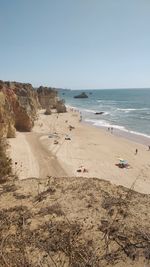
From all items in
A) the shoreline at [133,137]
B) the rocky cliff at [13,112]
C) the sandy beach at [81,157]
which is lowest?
the shoreline at [133,137]

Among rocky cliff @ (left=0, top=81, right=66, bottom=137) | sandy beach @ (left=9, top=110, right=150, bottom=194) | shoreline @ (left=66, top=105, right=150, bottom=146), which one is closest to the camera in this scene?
sandy beach @ (left=9, top=110, right=150, bottom=194)

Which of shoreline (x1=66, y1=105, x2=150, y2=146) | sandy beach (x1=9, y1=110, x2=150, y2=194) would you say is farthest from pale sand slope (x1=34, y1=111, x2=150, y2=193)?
shoreline (x1=66, y1=105, x2=150, y2=146)

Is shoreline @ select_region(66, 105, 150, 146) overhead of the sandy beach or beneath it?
beneath

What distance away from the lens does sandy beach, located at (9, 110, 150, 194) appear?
71.4ft

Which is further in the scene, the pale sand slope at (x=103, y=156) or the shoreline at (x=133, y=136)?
the shoreline at (x=133, y=136)

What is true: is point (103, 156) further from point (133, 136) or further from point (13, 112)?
point (13, 112)

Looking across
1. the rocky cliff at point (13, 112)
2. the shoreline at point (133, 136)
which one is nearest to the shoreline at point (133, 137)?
the shoreline at point (133, 136)

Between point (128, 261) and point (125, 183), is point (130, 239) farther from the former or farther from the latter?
point (125, 183)

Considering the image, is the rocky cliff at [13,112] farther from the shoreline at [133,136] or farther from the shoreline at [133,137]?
the shoreline at [133,136]

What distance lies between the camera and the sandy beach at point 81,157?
21766 mm

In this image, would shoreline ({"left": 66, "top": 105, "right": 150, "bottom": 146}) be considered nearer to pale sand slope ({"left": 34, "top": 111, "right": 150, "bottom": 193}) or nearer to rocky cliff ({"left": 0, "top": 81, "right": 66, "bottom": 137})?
pale sand slope ({"left": 34, "top": 111, "right": 150, "bottom": 193})

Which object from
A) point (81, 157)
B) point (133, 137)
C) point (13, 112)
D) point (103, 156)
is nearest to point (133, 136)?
point (133, 137)

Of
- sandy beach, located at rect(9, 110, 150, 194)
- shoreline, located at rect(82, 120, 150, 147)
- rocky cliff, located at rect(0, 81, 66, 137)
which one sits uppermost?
rocky cliff, located at rect(0, 81, 66, 137)

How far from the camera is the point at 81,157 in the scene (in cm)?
2809
